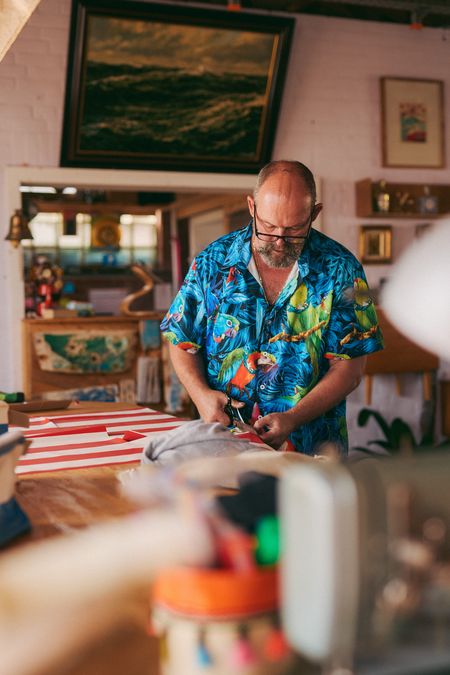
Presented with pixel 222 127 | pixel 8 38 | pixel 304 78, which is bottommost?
pixel 8 38

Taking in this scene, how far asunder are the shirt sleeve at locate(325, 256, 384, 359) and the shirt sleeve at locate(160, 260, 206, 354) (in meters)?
0.39

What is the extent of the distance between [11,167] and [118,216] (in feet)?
18.1

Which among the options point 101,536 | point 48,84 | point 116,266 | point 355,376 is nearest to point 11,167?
point 48,84

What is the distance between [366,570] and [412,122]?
560cm

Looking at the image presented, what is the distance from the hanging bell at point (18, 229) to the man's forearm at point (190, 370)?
2699 mm

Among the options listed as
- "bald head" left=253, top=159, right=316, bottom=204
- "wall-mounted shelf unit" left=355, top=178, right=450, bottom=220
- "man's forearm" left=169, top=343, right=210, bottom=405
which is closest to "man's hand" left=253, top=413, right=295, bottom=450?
"man's forearm" left=169, top=343, right=210, bottom=405

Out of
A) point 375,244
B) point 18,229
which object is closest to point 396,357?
point 375,244

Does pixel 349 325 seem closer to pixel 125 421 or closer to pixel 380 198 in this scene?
pixel 125 421

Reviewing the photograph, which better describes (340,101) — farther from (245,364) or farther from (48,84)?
(245,364)

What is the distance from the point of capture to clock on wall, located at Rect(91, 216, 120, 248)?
33.6ft

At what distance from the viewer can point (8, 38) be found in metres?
2.04

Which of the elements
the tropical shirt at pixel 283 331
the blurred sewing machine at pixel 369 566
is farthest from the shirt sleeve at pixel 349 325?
the blurred sewing machine at pixel 369 566

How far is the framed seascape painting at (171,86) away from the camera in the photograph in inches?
192

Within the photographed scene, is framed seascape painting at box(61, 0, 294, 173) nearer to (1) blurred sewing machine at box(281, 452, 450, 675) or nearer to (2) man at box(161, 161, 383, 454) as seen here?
(2) man at box(161, 161, 383, 454)
